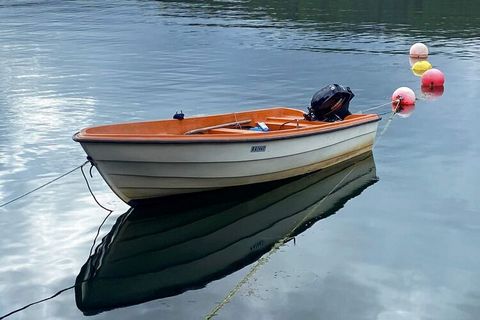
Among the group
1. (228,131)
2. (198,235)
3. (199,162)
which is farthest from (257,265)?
(228,131)

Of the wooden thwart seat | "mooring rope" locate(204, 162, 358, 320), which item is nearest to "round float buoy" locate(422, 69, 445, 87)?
"mooring rope" locate(204, 162, 358, 320)

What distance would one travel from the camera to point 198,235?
11344 millimetres

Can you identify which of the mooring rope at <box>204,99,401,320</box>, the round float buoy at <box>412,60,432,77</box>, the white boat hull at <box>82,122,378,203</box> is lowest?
the mooring rope at <box>204,99,401,320</box>

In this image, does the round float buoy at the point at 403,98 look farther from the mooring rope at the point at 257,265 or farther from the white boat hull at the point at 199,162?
the mooring rope at the point at 257,265

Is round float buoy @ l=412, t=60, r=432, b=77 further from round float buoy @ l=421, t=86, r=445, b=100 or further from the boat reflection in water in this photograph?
the boat reflection in water

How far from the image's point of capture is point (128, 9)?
49812 mm

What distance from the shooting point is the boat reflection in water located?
9602 millimetres

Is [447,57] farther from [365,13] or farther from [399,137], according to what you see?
[365,13]

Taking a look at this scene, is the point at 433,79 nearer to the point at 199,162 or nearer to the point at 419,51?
the point at 419,51

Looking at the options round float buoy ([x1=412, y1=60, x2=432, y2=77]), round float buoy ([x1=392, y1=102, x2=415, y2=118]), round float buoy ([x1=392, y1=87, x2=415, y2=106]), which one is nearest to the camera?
round float buoy ([x1=392, y1=102, x2=415, y2=118])

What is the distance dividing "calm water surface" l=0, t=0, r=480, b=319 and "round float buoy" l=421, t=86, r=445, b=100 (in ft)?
1.14

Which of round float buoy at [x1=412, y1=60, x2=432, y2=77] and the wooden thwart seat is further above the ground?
the wooden thwart seat

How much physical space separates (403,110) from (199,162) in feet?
32.0

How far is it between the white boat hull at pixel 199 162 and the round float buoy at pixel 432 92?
8.93 metres
